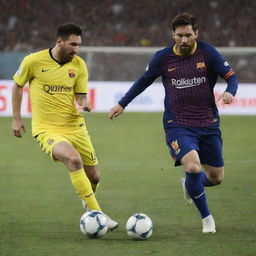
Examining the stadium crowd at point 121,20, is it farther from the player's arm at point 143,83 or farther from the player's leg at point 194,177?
the player's leg at point 194,177

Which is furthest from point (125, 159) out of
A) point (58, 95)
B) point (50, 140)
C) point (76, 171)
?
point (76, 171)

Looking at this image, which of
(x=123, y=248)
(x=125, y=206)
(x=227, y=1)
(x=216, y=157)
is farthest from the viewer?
(x=227, y=1)

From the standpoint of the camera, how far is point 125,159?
14.4 metres

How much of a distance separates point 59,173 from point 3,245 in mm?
5727

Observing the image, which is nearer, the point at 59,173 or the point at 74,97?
the point at 74,97

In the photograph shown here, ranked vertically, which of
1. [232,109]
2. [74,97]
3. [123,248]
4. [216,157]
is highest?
[74,97]

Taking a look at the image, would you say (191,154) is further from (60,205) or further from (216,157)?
(60,205)

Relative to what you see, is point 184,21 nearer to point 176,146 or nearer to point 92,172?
point 176,146

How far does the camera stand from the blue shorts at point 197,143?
7.63 metres

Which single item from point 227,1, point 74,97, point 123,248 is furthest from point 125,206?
point 227,1

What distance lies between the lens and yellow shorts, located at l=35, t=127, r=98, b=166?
7.84m

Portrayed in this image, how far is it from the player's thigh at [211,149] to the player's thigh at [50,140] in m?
1.36

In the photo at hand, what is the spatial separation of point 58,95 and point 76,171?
963 millimetres

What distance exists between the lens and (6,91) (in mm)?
21453
